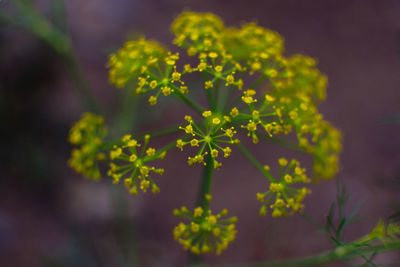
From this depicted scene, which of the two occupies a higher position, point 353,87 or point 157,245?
point 353,87

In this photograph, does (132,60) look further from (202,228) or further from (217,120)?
(202,228)

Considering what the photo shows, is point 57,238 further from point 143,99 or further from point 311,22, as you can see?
point 311,22

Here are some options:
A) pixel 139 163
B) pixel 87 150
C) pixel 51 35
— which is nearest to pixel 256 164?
pixel 139 163

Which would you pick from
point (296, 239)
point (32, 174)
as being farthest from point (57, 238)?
point (296, 239)

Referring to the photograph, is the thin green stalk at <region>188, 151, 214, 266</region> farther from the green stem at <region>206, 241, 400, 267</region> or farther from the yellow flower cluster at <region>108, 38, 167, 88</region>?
the green stem at <region>206, 241, 400, 267</region>

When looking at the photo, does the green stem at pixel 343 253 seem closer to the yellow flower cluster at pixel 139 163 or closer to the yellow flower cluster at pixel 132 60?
the yellow flower cluster at pixel 139 163

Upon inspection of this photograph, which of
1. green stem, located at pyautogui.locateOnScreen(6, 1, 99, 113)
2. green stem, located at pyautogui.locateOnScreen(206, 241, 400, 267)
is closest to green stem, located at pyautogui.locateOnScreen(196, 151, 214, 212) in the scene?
green stem, located at pyautogui.locateOnScreen(206, 241, 400, 267)
